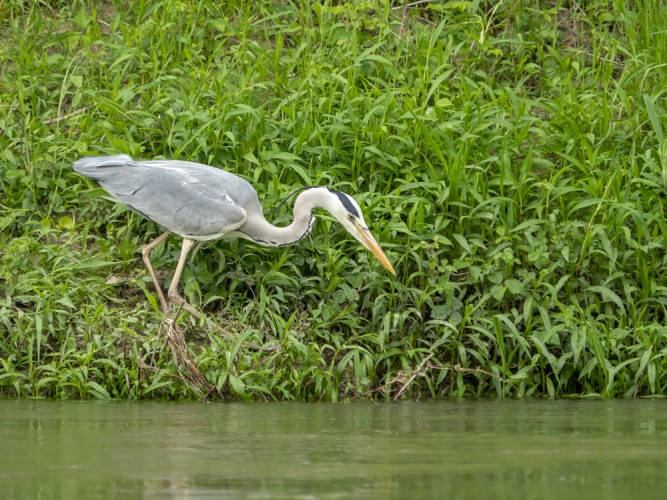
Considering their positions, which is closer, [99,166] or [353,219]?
[353,219]

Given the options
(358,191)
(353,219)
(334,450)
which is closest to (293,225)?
(353,219)

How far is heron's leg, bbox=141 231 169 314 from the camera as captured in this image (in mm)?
6887

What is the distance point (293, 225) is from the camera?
700cm

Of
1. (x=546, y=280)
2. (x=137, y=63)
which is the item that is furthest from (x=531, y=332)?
(x=137, y=63)

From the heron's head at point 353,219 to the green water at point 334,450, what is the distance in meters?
0.97

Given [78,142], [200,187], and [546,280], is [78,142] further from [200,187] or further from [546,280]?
[546,280]

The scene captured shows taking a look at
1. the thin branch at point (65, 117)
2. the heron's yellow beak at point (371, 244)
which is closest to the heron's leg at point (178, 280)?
the heron's yellow beak at point (371, 244)

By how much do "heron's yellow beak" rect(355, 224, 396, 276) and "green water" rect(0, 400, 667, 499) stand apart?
2.95ft

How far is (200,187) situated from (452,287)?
1647 millimetres

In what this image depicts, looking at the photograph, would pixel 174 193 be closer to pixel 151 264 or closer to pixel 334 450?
pixel 151 264

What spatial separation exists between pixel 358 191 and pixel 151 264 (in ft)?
4.55

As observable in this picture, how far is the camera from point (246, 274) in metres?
7.15

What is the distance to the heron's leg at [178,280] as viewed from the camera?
6.68 m

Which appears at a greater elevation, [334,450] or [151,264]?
[151,264]
